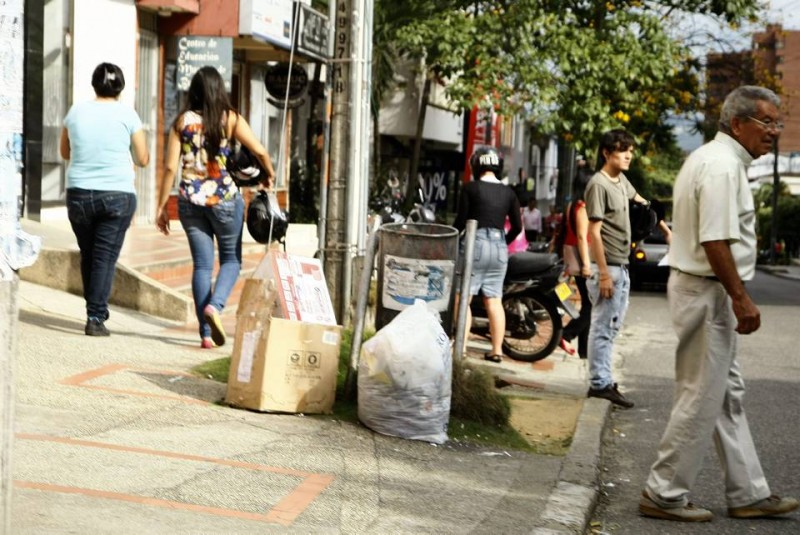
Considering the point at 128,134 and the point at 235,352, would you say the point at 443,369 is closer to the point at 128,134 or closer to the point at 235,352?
the point at 235,352

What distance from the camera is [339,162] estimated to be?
27.2 ft

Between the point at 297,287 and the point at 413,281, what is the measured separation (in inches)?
28.8

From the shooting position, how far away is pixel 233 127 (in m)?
8.43

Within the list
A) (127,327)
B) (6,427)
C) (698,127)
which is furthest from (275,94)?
(6,427)

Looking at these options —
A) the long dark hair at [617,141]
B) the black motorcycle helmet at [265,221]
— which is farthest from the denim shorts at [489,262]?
the black motorcycle helmet at [265,221]

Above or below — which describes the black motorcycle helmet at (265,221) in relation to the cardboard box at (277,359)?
above

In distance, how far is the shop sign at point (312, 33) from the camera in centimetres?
805

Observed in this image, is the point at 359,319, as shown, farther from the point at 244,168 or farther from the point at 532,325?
the point at 532,325

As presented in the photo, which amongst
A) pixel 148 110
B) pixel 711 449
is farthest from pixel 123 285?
pixel 148 110

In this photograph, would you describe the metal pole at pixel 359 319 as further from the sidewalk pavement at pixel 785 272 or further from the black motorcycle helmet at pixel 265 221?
the sidewalk pavement at pixel 785 272

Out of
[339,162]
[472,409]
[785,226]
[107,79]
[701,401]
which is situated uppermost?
[107,79]

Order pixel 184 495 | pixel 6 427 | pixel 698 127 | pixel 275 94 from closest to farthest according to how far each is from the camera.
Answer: pixel 6 427
pixel 184 495
pixel 275 94
pixel 698 127

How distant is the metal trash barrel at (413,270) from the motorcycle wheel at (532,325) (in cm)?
393

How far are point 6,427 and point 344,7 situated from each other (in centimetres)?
521
